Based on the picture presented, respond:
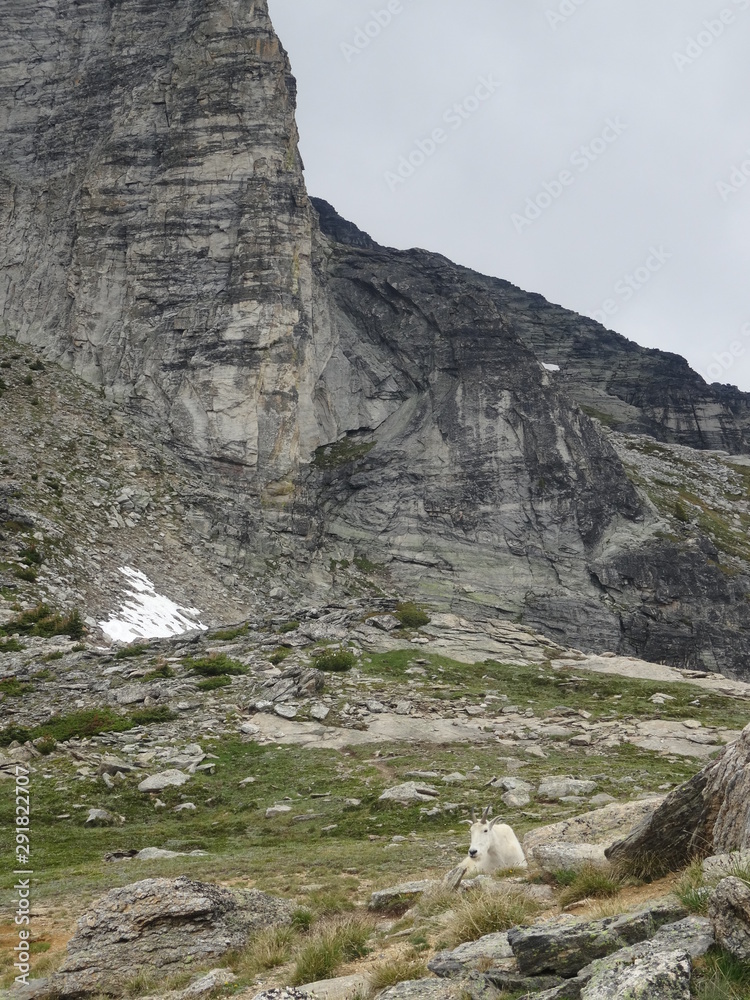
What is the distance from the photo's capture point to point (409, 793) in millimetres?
19891

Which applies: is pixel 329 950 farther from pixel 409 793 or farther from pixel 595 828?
pixel 409 793

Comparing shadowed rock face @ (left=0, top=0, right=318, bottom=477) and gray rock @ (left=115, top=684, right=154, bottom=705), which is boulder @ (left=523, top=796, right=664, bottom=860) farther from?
shadowed rock face @ (left=0, top=0, right=318, bottom=477)

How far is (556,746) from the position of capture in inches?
1016

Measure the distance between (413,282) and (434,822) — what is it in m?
67.3

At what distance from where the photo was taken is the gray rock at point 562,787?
19.1m

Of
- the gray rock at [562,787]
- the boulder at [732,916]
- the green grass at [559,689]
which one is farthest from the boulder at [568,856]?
the green grass at [559,689]

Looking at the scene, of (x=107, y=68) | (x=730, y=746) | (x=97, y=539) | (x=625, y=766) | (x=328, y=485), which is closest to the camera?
(x=730, y=746)

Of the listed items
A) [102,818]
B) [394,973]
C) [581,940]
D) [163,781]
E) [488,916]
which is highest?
[581,940]

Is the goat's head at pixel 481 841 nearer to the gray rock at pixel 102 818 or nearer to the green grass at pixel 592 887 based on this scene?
the green grass at pixel 592 887

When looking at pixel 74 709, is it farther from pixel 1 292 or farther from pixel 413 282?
pixel 413 282

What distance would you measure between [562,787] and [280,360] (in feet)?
161

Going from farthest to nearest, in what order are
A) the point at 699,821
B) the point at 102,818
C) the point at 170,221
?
the point at 170,221, the point at 102,818, the point at 699,821

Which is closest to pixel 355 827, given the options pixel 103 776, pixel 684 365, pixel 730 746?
pixel 103 776

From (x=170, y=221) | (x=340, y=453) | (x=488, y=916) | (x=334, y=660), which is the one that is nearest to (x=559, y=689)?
(x=334, y=660)
